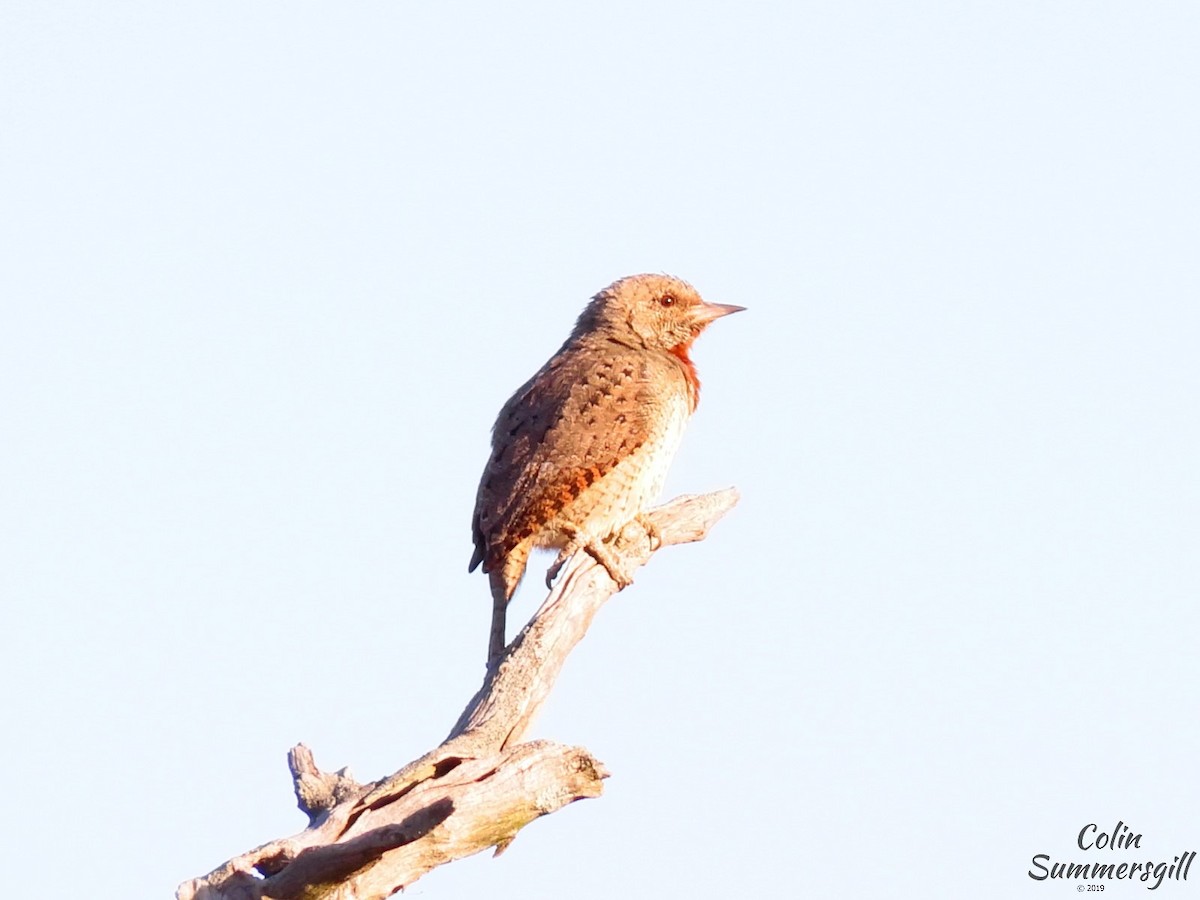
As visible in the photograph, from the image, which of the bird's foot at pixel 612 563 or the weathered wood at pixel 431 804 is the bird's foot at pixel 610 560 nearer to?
the bird's foot at pixel 612 563

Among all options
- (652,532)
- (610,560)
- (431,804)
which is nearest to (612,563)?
(610,560)

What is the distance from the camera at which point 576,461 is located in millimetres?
10523

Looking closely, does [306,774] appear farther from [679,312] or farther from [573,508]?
[679,312]

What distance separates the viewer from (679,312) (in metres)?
12.4

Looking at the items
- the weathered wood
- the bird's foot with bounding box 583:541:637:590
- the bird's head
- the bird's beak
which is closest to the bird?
the bird's foot with bounding box 583:541:637:590

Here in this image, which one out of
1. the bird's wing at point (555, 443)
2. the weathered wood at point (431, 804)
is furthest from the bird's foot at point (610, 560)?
the weathered wood at point (431, 804)

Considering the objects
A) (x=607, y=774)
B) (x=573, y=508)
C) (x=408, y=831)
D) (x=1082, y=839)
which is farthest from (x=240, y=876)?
(x=1082, y=839)

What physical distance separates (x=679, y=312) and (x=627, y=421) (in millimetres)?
1906

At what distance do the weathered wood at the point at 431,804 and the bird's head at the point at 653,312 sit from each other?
4040 mm

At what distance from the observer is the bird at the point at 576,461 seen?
10438 millimetres

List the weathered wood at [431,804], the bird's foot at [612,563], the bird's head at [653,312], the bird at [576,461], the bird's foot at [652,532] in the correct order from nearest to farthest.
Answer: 1. the weathered wood at [431,804]
2. the bird's foot at [612,563]
3. the bird at [576,461]
4. the bird's foot at [652,532]
5. the bird's head at [653,312]

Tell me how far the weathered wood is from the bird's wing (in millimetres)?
1778

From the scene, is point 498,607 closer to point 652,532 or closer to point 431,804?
point 652,532

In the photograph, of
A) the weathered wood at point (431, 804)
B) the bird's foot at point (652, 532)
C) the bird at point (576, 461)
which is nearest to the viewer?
the weathered wood at point (431, 804)
